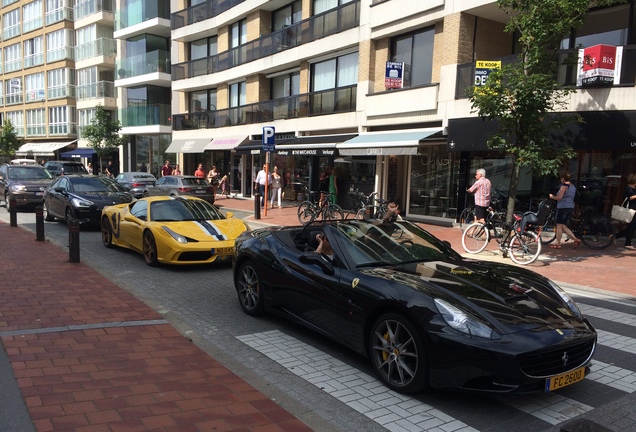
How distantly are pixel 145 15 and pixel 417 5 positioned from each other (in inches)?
1007

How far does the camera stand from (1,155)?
5241 cm

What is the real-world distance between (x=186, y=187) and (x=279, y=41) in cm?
904

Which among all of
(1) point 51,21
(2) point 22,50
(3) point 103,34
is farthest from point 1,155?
(3) point 103,34

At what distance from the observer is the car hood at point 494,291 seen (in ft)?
12.5

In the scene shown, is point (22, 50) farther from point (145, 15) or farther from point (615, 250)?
point (615, 250)

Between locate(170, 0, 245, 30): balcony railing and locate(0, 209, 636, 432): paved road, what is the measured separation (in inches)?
996

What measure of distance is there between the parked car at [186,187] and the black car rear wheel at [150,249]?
12691 millimetres

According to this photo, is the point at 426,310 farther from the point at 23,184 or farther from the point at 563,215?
the point at 23,184

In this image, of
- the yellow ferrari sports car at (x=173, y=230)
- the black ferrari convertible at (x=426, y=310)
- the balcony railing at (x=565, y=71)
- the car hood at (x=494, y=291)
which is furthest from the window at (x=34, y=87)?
the car hood at (x=494, y=291)

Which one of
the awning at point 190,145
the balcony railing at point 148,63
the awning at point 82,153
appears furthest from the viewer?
the awning at point 82,153

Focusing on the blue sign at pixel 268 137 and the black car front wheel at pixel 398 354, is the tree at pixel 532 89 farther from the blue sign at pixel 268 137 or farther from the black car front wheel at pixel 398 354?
the blue sign at pixel 268 137

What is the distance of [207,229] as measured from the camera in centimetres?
916

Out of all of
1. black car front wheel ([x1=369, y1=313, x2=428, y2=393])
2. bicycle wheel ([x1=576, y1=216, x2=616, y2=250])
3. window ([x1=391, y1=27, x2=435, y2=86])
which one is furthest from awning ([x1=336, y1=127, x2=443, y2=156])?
black car front wheel ([x1=369, y1=313, x2=428, y2=393])

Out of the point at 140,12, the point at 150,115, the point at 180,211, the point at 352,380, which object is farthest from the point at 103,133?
the point at 352,380
